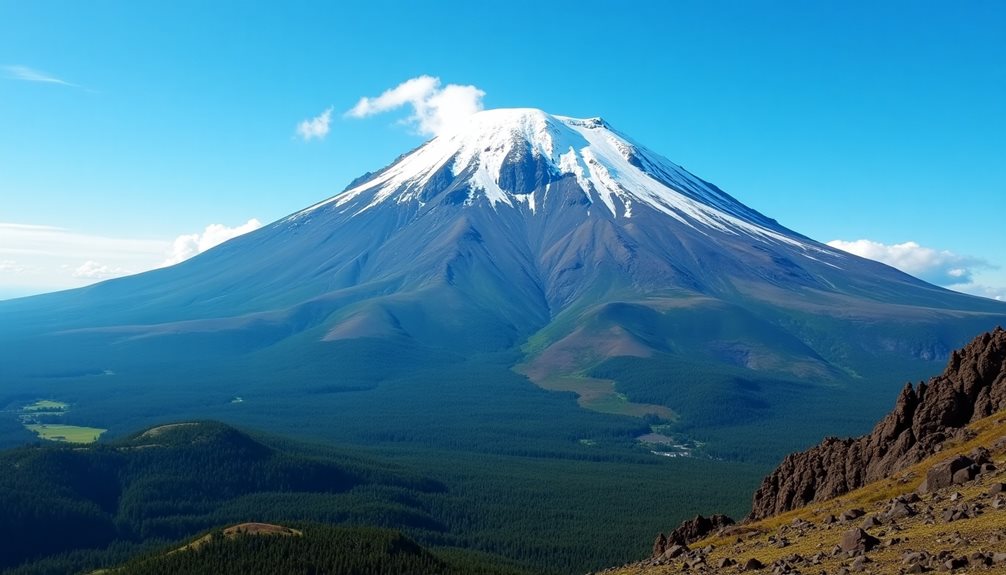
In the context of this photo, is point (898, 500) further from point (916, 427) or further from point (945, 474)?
point (916, 427)

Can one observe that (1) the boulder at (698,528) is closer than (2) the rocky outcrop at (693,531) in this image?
No

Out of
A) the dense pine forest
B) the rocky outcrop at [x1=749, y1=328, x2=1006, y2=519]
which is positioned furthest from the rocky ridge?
the dense pine forest

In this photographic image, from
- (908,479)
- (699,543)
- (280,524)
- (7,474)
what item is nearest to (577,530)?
A: (280,524)

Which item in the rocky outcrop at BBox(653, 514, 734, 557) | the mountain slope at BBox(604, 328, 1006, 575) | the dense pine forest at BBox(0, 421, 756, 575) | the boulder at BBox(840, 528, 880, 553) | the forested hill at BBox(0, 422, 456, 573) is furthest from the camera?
the forested hill at BBox(0, 422, 456, 573)

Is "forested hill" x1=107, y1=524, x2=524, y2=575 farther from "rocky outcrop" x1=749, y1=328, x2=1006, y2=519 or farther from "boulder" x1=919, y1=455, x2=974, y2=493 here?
"boulder" x1=919, y1=455, x2=974, y2=493

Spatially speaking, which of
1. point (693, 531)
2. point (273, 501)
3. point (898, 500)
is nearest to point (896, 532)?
point (898, 500)

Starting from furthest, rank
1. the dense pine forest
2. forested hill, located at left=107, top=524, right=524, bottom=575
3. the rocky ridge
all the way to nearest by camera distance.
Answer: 1. the dense pine forest
2. forested hill, located at left=107, top=524, right=524, bottom=575
3. the rocky ridge

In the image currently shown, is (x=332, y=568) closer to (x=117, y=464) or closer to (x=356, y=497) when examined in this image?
(x=356, y=497)

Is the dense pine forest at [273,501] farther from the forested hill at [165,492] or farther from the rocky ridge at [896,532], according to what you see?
the rocky ridge at [896,532]

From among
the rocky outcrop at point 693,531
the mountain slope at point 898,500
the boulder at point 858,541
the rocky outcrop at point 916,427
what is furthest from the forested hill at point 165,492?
the boulder at point 858,541

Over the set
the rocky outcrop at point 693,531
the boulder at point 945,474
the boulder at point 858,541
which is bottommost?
the rocky outcrop at point 693,531
